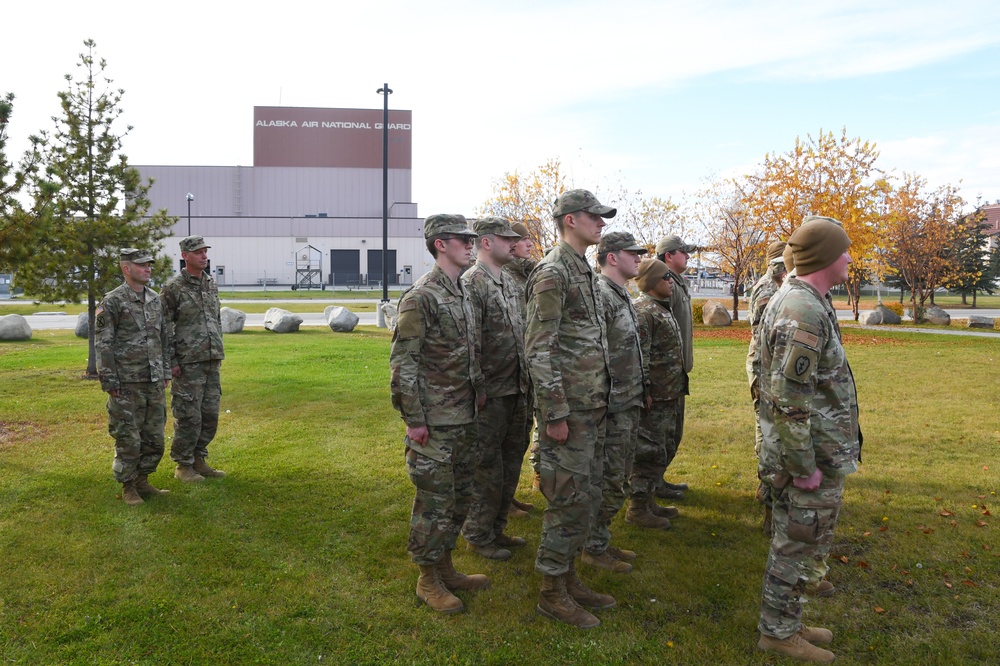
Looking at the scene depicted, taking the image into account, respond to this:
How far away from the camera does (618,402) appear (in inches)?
188

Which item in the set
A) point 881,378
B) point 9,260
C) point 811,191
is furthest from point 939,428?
point 811,191

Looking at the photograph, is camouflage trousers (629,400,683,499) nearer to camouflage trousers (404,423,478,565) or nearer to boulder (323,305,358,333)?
camouflage trousers (404,423,478,565)

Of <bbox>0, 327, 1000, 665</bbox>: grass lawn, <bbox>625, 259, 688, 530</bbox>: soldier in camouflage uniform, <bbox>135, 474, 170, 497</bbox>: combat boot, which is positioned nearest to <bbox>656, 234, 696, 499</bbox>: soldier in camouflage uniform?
→ <bbox>625, 259, 688, 530</bbox>: soldier in camouflage uniform

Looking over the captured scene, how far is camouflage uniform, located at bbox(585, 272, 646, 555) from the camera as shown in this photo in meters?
4.82

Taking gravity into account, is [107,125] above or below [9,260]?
above

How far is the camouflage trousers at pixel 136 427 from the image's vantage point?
6383mm

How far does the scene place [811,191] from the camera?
958 inches

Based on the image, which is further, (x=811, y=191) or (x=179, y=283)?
(x=811, y=191)

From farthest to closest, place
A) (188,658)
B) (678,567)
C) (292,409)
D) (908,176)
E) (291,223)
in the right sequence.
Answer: (291,223)
(908,176)
(292,409)
(678,567)
(188,658)

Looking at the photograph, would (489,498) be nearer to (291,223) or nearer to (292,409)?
(292,409)

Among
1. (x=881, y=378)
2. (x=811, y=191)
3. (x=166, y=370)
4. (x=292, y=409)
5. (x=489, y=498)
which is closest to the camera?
(x=489, y=498)

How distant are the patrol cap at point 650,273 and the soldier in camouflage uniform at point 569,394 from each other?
161cm

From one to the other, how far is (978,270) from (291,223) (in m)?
47.0

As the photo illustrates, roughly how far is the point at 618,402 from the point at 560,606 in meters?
1.35
